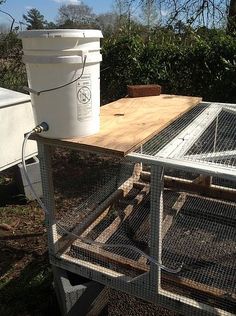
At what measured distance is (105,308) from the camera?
2.17 metres

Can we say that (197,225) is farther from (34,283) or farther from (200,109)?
(34,283)

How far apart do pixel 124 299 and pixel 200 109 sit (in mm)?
1431

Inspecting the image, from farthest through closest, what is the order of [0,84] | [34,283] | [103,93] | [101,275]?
[0,84]
[103,93]
[34,283]
[101,275]

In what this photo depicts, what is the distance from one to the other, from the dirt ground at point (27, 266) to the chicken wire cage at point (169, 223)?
28cm

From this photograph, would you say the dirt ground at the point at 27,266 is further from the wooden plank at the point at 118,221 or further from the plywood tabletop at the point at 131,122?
the plywood tabletop at the point at 131,122

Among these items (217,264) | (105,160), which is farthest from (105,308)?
(105,160)

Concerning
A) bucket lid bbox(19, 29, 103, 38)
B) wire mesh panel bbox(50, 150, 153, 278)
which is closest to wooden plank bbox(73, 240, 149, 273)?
wire mesh panel bbox(50, 150, 153, 278)

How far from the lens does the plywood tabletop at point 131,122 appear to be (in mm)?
1642

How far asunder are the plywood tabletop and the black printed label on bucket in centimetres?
12

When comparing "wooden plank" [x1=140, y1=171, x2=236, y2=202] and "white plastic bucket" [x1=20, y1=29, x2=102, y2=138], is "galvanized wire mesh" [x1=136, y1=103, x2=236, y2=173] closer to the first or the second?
"white plastic bucket" [x1=20, y1=29, x2=102, y2=138]

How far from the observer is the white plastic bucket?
1503 mm

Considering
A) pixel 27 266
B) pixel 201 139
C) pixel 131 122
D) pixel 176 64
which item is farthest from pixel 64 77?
pixel 176 64

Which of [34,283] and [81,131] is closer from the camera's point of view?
[81,131]

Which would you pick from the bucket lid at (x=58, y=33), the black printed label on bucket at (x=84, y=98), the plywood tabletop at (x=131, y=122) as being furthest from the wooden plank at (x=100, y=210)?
the bucket lid at (x=58, y=33)
